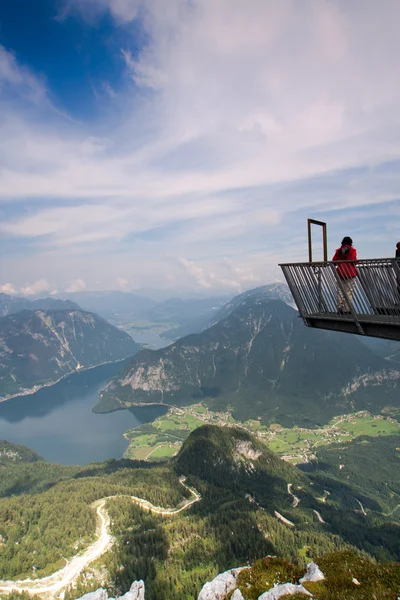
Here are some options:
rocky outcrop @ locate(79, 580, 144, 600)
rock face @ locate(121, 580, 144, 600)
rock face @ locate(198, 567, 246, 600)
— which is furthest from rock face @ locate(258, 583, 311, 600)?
rocky outcrop @ locate(79, 580, 144, 600)

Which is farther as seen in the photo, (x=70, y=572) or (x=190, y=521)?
(x=190, y=521)

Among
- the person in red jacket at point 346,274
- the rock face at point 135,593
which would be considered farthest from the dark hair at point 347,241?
the rock face at point 135,593

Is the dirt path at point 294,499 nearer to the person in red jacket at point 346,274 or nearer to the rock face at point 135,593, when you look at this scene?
the rock face at point 135,593

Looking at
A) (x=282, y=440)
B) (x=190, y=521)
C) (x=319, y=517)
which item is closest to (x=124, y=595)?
(x=190, y=521)

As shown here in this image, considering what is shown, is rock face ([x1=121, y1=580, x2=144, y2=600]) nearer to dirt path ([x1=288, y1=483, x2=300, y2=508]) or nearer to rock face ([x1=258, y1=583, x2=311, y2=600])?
rock face ([x1=258, y1=583, x2=311, y2=600])

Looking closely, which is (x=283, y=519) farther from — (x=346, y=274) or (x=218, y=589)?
(x=346, y=274)
